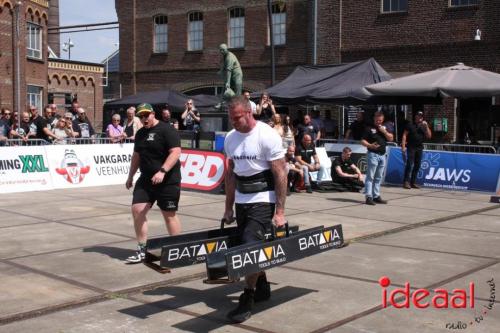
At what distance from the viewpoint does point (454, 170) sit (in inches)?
614

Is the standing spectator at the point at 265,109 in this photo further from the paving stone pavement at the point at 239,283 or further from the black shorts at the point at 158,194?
the black shorts at the point at 158,194

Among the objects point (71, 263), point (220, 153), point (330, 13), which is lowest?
point (71, 263)

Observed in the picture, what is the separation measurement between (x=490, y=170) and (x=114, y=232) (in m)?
9.23

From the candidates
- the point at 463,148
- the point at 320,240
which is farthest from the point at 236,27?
the point at 320,240

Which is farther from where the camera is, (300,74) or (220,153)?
(300,74)

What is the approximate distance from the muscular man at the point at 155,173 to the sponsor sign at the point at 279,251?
6.72 feet

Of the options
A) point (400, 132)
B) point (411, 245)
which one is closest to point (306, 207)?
point (411, 245)

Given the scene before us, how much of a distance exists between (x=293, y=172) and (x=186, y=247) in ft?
30.6

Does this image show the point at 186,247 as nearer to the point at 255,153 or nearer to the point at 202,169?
the point at 255,153

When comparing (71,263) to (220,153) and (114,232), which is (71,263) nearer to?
(114,232)

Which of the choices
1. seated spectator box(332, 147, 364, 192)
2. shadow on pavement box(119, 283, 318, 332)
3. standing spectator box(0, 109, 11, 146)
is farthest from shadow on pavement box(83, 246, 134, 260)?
standing spectator box(0, 109, 11, 146)

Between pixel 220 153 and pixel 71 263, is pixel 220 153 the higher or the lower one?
the higher one

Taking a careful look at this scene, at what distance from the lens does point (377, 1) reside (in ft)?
86.2

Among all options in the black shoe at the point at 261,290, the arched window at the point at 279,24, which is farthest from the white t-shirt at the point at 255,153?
the arched window at the point at 279,24
